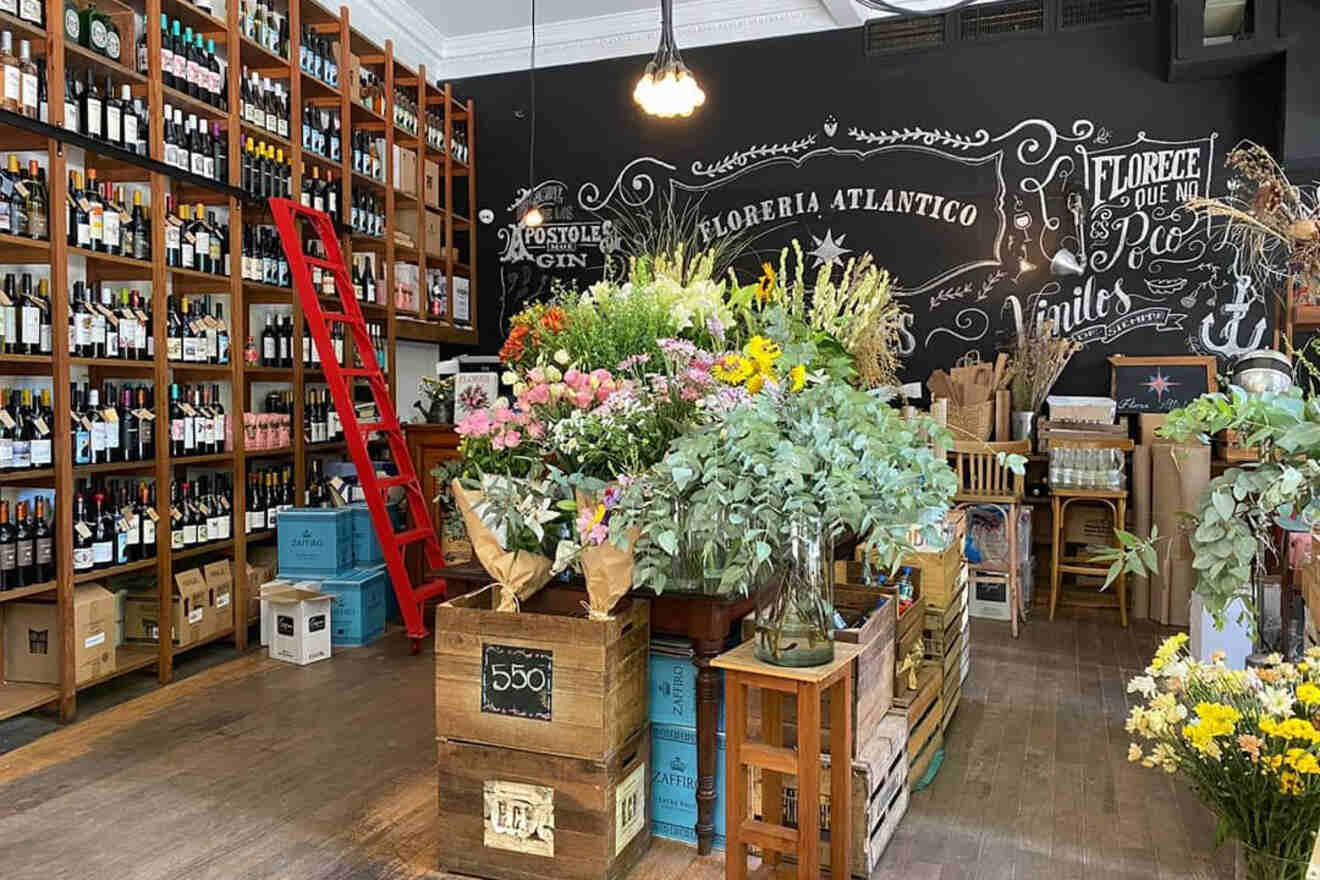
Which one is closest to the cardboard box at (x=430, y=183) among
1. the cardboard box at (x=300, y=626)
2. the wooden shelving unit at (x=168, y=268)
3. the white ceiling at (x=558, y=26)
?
the wooden shelving unit at (x=168, y=268)

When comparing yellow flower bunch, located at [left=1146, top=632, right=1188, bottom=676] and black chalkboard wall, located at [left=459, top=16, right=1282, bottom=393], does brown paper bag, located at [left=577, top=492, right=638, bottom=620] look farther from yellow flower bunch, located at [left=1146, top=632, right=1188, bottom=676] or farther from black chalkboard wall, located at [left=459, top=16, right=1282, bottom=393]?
black chalkboard wall, located at [left=459, top=16, right=1282, bottom=393]

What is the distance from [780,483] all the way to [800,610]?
0.40 m

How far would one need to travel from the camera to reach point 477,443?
2604mm

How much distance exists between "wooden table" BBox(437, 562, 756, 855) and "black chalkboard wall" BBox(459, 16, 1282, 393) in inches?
155

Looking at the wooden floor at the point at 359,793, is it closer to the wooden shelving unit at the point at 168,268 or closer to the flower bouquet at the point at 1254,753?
the wooden shelving unit at the point at 168,268

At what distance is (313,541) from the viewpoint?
4.72 metres

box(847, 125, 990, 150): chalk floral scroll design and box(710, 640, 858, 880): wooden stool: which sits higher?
box(847, 125, 990, 150): chalk floral scroll design

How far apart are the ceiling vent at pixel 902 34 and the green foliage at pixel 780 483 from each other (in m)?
4.67

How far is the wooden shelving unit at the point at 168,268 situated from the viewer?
3.71 meters

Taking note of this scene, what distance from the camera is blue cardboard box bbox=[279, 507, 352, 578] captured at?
470 centimetres

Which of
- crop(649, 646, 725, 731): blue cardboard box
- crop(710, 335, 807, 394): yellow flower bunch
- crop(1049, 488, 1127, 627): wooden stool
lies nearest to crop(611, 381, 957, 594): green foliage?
crop(710, 335, 807, 394): yellow flower bunch

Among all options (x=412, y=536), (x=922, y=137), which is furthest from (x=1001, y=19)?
(x=412, y=536)

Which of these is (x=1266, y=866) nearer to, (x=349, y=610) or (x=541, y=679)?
(x=541, y=679)

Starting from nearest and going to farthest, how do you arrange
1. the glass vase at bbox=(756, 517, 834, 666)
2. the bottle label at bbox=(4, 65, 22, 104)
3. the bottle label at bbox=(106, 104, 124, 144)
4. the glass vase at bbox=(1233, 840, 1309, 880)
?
the glass vase at bbox=(1233, 840, 1309, 880) → the glass vase at bbox=(756, 517, 834, 666) → the bottle label at bbox=(4, 65, 22, 104) → the bottle label at bbox=(106, 104, 124, 144)
